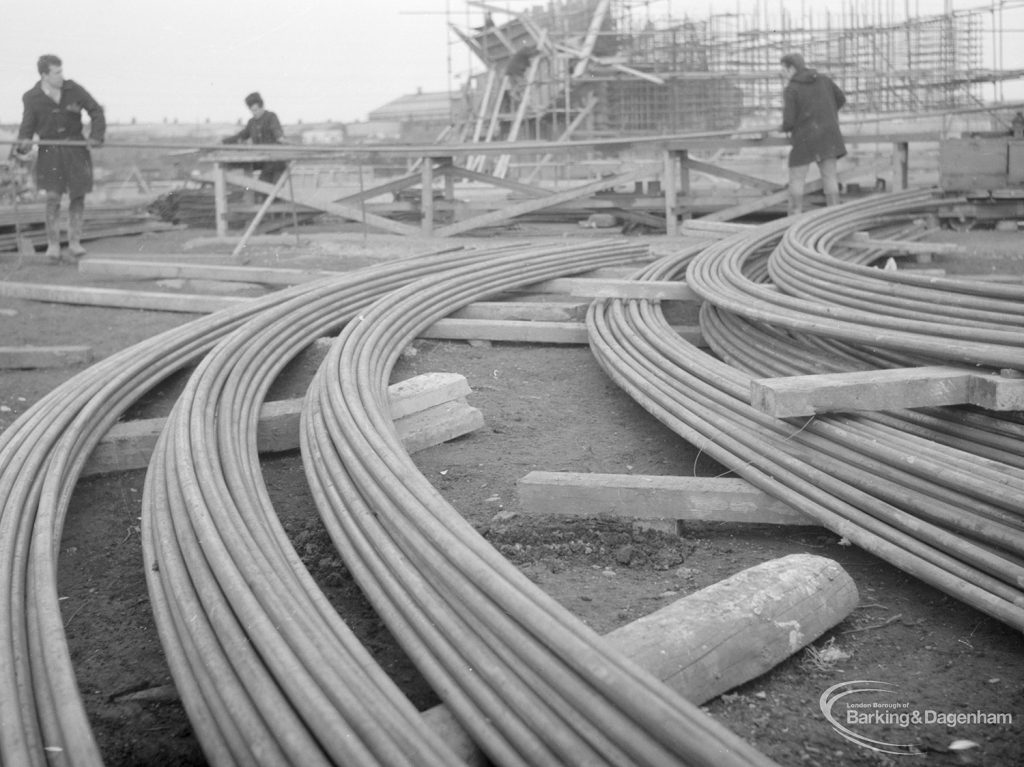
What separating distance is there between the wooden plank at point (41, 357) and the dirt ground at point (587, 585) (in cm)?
21

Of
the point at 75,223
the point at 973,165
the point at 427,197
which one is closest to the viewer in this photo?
the point at 973,165

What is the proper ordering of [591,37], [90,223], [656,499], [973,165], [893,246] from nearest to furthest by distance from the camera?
1. [656,499]
2. [893,246]
3. [973,165]
4. [90,223]
5. [591,37]

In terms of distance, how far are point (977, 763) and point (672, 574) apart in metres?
1.14

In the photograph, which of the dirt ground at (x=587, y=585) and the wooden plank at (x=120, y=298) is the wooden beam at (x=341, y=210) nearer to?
the wooden plank at (x=120, y=298)

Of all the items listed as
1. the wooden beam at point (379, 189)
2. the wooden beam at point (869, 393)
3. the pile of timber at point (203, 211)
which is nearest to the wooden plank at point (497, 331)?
the wooden beam at point (869, 393)

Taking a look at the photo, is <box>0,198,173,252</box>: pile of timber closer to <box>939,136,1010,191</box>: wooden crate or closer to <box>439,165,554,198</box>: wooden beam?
<box>439,165,554,198</box>: wooden beam

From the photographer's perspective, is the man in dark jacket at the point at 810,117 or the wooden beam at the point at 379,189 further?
the wooden beam at the point at 379,189

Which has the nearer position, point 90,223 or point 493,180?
point 493,180

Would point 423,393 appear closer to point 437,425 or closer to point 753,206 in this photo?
point 437,425

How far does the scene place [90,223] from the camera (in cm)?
1390

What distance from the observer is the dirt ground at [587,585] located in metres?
2.52

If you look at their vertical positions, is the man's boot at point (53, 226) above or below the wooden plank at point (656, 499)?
above

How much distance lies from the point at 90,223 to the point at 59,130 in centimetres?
357

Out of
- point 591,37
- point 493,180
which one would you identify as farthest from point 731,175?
point 591,37
